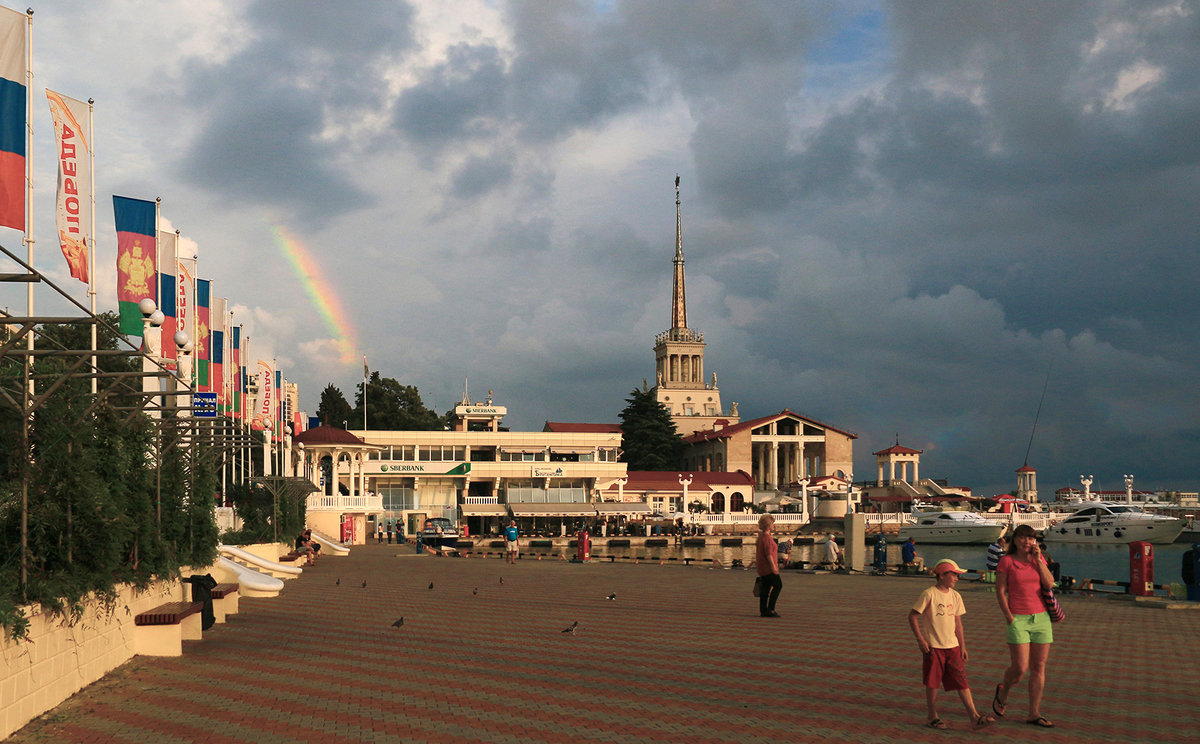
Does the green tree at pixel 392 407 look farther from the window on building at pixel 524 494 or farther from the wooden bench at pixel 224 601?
the wooden bench at pixel 224 601

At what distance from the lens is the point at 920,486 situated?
4616 inches

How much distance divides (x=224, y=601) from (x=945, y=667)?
12.8 metres

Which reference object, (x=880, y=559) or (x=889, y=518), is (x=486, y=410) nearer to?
(x=889, y=518)

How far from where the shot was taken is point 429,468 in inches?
3246

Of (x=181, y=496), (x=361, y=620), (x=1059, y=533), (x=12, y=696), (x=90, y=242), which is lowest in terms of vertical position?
(x=1059, y=533)

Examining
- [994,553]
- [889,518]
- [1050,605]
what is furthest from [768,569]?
[889,518]

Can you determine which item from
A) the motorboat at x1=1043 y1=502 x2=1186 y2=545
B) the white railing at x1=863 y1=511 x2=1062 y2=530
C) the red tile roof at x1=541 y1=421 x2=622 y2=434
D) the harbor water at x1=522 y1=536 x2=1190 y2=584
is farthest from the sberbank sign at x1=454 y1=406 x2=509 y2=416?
the motorboat at x1=1043 y1=502 x2=1186 y2=545

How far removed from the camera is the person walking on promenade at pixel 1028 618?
9141mm

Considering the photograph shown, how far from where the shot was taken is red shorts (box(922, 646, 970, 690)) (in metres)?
8.95

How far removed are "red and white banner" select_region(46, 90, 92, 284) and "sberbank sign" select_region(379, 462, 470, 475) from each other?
219ft

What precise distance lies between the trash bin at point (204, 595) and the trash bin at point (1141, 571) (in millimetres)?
18880

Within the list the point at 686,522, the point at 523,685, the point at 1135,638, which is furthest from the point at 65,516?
the point at 686,522

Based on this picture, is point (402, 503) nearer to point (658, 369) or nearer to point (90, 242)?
point (90, 242)

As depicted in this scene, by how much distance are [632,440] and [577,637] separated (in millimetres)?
95357
